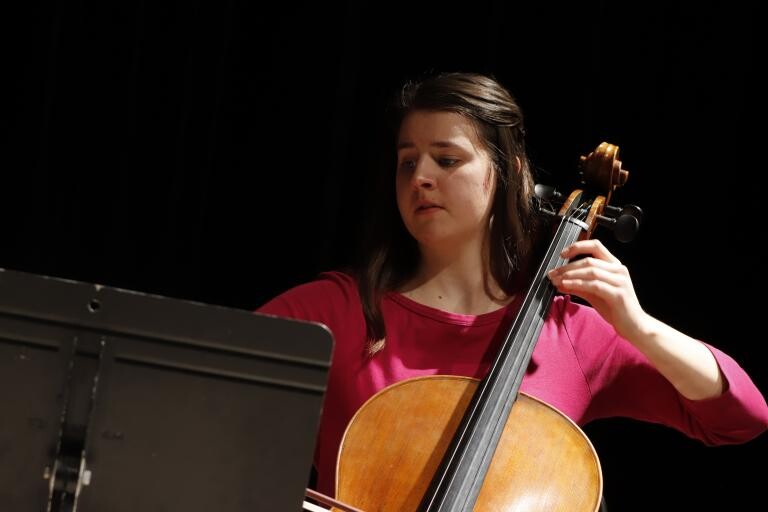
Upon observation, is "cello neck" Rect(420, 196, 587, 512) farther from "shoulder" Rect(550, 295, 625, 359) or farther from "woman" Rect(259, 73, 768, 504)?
"shoulder" Rect(550, 295, 625, 359)

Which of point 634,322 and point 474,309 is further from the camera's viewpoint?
point 474,309

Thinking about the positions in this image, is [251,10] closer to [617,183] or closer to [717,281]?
[617,183]

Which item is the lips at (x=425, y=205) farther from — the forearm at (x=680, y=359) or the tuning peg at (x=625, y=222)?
the forearm at (x=680, y=359)

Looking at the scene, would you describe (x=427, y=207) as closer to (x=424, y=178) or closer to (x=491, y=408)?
(x=424, y=178)

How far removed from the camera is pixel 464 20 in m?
2.13

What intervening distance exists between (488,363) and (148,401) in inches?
31.2

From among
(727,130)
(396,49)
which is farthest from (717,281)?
(396,49)

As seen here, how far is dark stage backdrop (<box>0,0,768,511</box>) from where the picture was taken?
1.99 metres

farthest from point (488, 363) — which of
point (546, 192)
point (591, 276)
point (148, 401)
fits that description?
point (148, 401)

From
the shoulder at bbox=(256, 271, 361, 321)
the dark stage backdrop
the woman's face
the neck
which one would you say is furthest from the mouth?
the dark stage backdrop

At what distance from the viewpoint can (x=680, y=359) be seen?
57.9 inches

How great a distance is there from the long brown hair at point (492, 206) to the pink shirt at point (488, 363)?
5 centimetres

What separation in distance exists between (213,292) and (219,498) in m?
1.25

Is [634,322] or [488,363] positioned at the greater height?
[634,322]
